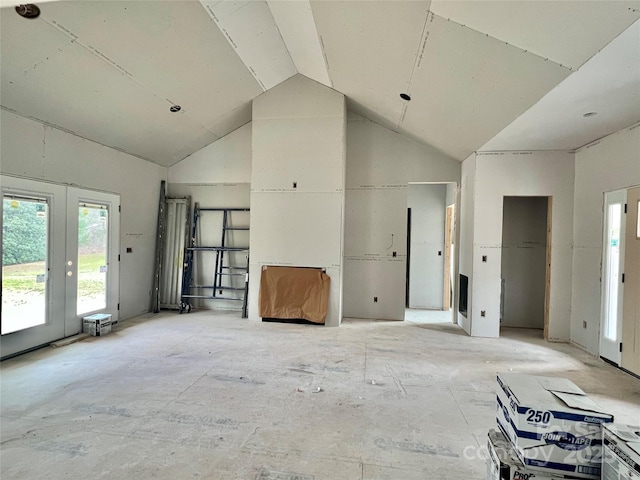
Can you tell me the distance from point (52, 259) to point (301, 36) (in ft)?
14.1

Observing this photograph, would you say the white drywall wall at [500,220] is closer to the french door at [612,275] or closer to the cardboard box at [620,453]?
the french door at [612,275]

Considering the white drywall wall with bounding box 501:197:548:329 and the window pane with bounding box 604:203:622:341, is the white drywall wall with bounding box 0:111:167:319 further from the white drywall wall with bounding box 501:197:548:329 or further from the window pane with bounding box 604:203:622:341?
the window pane with bounding box 604:203:622:341

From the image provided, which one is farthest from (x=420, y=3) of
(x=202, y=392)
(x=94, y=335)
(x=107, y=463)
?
(x=94, y=335)

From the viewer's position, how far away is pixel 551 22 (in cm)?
213

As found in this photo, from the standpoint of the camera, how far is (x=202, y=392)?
2850 millimetres

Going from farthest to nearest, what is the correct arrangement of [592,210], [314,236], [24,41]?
1. [314,236]
2. [592,210]
3. [24,41]

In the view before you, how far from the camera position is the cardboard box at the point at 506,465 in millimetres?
1372

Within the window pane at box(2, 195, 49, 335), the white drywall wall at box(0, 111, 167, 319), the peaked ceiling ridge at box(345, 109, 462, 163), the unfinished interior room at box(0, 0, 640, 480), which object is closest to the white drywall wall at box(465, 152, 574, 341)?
the unfinished interior room at box(0, 0, 640, 480)

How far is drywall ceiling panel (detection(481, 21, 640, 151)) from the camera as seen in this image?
2252mm

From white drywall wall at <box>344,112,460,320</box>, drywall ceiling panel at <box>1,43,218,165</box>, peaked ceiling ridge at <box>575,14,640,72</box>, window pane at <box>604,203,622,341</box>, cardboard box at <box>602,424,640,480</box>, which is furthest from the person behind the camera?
white drywall wall at <box>344,112,460,320</box>

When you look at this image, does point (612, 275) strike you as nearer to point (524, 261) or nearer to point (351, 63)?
point (524, 261)

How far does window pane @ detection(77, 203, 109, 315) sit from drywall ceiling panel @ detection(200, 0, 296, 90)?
3168 mm

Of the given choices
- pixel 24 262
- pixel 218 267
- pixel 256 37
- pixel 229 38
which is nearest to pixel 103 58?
pixel 229 38

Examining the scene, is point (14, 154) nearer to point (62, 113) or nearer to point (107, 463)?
point (62, 113)
